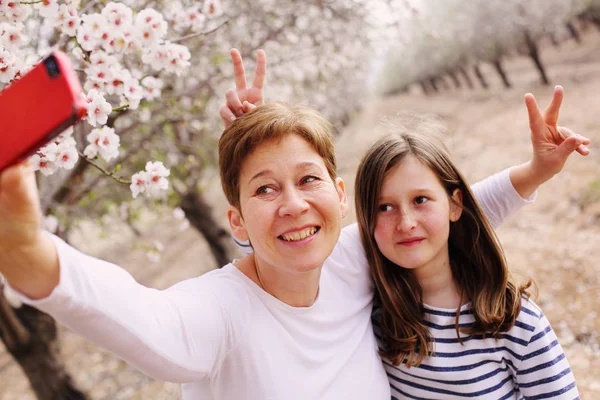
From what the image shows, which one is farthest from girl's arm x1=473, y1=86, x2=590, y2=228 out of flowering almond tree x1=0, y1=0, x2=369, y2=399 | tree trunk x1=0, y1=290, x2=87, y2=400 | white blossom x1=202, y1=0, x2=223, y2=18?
tree trunk x1=0, y1=290, x2=87, y2=400

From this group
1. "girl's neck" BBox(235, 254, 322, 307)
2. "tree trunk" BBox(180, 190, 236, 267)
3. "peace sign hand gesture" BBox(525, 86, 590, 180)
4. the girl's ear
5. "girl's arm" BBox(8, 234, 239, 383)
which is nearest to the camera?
"girl's arm" BBox(8, 234, 239, 383)

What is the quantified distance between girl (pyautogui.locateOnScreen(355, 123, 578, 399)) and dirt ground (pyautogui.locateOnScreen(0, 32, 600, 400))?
1.05 ft

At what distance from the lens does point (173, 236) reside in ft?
60.1

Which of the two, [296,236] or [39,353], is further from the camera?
[39,353]

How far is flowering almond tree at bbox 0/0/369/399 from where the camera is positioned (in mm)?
2213

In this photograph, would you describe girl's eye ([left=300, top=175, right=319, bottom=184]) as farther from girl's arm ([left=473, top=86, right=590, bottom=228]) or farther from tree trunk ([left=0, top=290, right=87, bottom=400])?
tree trunk ([left=0, top=290, right=87, bottom=400])

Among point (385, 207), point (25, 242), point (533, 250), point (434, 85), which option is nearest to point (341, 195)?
point (385, 207)

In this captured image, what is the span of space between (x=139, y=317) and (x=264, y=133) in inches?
33.7

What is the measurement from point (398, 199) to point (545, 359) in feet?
2.93

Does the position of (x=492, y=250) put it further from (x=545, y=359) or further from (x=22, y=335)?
(x=22, y=335)

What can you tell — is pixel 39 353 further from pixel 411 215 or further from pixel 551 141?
pixel 551 141

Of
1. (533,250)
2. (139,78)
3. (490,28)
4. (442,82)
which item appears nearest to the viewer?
(139,78)

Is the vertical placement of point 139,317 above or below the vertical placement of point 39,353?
above

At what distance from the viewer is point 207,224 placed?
679cm
